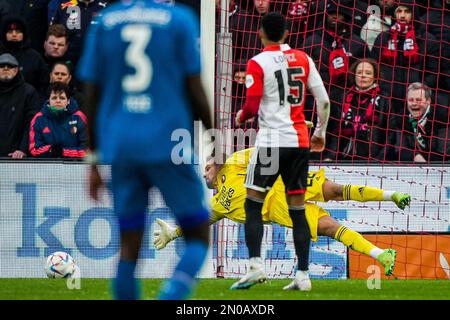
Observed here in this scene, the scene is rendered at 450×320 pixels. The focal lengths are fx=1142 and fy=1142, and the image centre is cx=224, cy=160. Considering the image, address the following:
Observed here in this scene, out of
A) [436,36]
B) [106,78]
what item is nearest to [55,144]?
[436,36]

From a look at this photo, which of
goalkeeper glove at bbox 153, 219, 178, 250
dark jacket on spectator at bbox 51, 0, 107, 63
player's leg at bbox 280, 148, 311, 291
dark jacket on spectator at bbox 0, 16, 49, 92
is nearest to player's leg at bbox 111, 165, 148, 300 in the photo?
player's leg at bbox 280, 148, 311, 291

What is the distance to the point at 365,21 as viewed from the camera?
48.7 feet

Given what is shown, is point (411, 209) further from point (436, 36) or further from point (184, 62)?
point (184, 62)

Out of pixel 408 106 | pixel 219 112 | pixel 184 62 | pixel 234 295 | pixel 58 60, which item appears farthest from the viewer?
pixel 58 60

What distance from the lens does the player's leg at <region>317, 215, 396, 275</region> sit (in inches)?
436

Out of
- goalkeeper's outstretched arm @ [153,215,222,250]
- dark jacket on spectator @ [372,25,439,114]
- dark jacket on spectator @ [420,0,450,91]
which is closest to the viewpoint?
goalkeeper's outstretched arm @ [153,215,222,250]

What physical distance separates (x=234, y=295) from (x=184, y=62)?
2.83 m

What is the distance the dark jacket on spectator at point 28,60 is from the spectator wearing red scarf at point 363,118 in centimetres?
383

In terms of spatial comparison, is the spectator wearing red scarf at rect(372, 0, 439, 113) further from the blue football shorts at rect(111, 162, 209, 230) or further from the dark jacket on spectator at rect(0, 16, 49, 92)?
the blue football shorts at rect(111, 162, 209, 230)

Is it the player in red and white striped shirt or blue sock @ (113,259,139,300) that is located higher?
the player in red and white striped shirt

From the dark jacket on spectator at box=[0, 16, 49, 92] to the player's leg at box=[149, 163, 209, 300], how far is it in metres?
8.42

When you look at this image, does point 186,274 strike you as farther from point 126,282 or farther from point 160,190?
point 160,190

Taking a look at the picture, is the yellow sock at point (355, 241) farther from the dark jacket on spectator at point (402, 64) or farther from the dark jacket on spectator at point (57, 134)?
the dark jacket on spectator at point (57, 134)

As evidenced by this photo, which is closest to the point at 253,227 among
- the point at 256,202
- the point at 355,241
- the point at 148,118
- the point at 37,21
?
the point at 256,202
